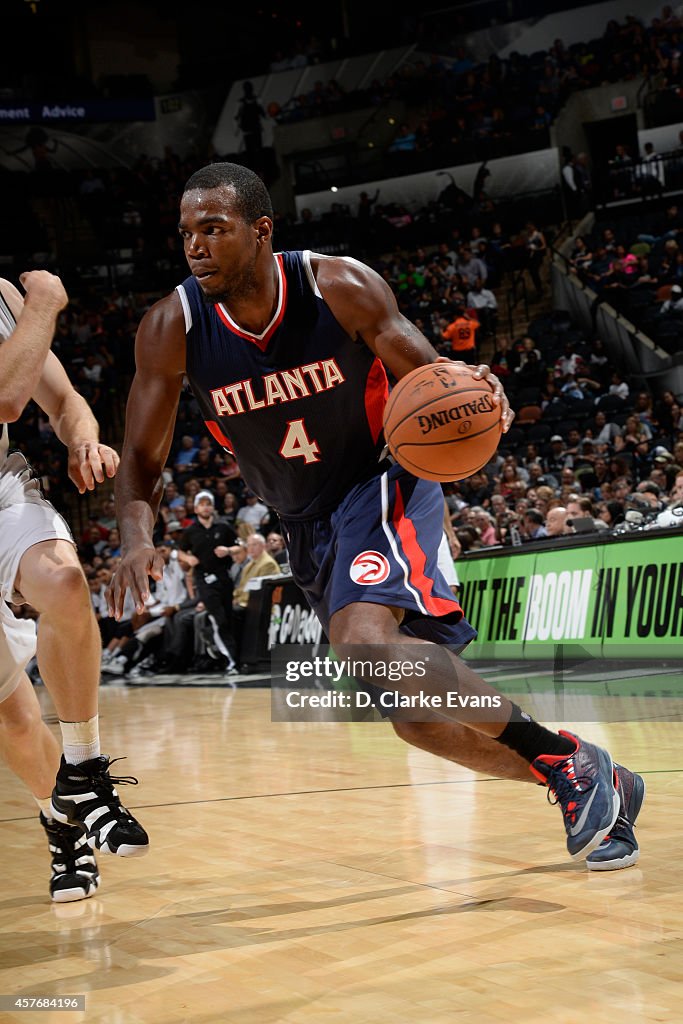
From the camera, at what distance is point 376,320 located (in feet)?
11.0

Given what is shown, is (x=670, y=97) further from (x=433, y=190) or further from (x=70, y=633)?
(x=70, y=633)

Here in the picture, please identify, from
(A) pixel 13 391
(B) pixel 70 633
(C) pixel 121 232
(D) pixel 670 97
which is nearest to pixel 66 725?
(B) pixel 70 633

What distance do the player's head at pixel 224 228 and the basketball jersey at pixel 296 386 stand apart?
0.49ft

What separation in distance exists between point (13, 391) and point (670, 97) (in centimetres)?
2098

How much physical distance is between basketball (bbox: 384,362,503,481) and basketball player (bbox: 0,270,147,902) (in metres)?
0.80

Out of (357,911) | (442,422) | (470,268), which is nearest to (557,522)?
(442,422)

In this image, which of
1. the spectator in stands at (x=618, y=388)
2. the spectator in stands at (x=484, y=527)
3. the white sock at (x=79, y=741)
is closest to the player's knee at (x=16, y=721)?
the white sock at (x=79, y=741)

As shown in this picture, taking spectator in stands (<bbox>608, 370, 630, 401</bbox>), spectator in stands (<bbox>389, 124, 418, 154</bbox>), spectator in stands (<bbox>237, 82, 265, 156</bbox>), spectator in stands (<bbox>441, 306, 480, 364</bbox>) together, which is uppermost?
spectator in stands (<bbox>237, 82, 265, 156</bbox>)

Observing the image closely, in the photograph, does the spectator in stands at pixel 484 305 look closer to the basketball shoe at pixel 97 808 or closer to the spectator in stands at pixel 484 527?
the spectator in stands at pixel 484 527

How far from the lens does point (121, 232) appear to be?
2572 centimetres

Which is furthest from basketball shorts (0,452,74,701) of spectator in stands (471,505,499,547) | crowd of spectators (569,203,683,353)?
crowd of spectators (569,203,683,353)

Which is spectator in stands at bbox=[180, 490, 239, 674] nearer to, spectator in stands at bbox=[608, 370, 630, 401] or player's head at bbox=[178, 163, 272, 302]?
spectator in stands at bbox=[608, 370, 630, 401]

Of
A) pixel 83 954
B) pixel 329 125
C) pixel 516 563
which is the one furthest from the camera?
pixel 329 125

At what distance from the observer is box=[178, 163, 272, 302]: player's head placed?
3.26 meters
